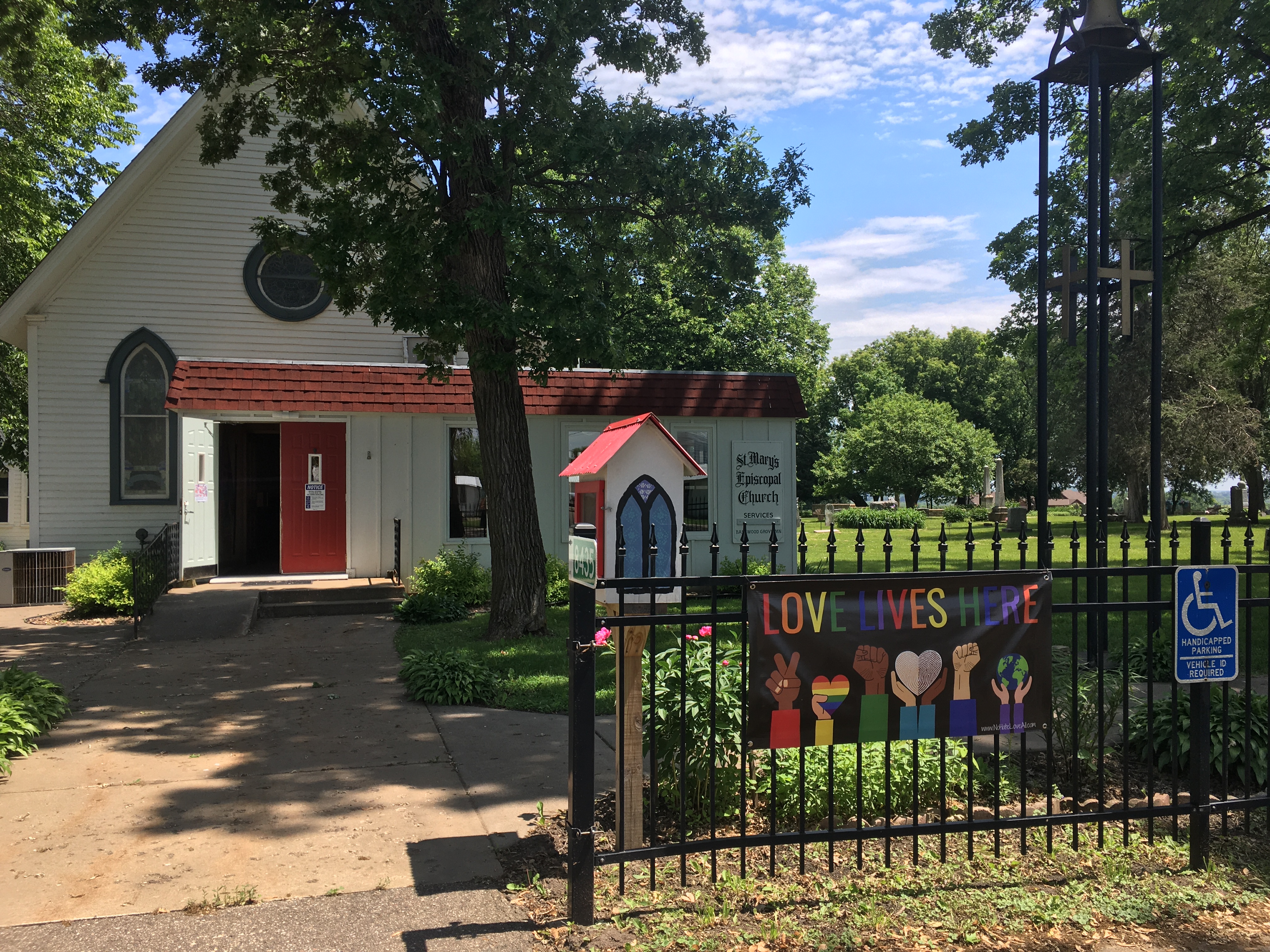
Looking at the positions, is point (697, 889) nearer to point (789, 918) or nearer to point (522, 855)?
point (789, 918)

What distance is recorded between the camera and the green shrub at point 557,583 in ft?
46.5

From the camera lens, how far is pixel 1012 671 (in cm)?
448

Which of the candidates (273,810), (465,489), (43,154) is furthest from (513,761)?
(43,154)

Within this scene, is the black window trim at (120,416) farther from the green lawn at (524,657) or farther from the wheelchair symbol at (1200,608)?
the wheelchair symbol at (1200,608)

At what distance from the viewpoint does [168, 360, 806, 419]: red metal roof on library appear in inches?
549

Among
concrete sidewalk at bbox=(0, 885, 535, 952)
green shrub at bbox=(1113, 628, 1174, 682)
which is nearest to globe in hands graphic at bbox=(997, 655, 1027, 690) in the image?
concrete sidewalk at bbox=(0, 885, 535, 952)

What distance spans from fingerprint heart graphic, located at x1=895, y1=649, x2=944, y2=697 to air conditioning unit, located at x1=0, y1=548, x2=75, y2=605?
14017 millimetres

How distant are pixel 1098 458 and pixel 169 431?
1448 centimetres

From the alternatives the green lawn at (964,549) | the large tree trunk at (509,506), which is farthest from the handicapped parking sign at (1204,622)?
the large tree trunk at (509,506)

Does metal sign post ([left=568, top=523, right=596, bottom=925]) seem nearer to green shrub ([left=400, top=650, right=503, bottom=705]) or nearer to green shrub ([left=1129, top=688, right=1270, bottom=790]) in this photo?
green shrub ([left=1129, top=688, right=1270, bottom=790])

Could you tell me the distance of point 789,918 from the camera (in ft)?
13.0

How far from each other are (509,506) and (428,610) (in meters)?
2.34

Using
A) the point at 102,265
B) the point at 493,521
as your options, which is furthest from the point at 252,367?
the point at 493,521

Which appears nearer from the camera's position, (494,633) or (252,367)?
(494,633)
